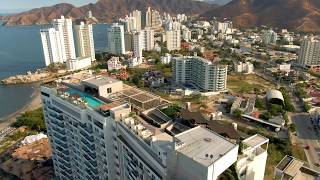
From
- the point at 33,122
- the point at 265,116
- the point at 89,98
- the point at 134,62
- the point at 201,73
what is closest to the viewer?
the point at 89,98

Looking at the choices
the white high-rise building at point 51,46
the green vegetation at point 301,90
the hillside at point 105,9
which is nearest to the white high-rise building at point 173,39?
the white high-rise building at point 51,46

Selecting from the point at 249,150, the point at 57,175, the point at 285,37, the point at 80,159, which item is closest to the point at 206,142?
the point at 249,150

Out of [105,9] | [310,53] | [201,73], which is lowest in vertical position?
[201,73]

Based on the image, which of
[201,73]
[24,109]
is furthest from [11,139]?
[201,73]

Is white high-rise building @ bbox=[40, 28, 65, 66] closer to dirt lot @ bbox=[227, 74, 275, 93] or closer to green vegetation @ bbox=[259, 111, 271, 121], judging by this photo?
dirt lot @ bbox=[227, 74, 275, 93]

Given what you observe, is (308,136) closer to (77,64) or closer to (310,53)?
(310,53)

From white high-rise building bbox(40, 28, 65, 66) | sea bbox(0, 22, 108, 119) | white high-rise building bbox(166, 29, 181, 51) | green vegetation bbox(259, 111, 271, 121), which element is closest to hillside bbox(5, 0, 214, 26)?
sea bbox(0, 22, 108, 119)
